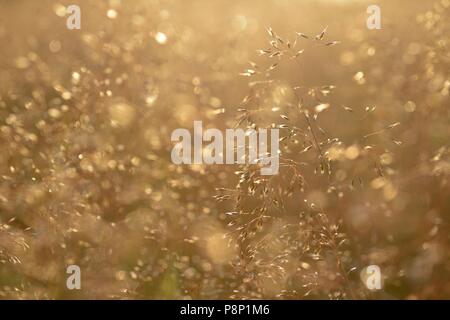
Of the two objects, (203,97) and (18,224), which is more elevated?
(203,97)

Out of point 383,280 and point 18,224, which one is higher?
point 18,224
